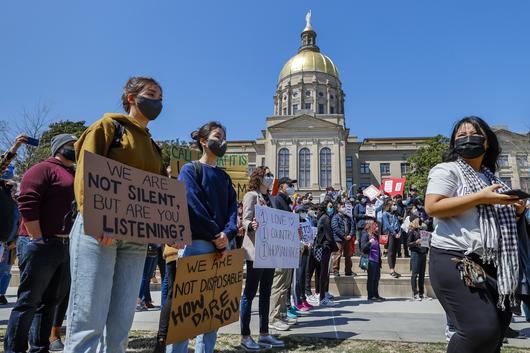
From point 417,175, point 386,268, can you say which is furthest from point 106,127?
point 417,175

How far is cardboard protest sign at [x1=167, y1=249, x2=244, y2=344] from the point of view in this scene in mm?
2959

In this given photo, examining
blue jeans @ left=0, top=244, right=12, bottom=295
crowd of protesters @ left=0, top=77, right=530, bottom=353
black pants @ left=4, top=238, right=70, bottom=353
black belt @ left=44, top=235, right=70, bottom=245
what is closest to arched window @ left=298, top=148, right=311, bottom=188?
blue jeans @ left=0, top=244, right=12, bottom=295

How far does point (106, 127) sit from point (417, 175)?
5902 centimetres

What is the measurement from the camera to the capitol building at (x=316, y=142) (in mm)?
64375

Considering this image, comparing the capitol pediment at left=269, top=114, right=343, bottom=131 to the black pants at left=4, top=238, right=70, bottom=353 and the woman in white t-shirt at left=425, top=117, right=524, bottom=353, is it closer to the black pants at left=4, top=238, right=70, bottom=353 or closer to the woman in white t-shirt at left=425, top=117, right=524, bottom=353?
the black pants at left=4, top=238, right=70, bottom=353

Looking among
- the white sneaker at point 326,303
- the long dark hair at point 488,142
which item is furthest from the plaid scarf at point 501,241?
the white sneaker at point 326,303

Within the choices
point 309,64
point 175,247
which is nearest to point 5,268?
point 175,247

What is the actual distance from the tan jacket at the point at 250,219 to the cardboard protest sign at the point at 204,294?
2.59 feet

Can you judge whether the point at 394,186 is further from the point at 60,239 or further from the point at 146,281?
the point at 60,239

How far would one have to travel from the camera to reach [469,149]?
9.14ft

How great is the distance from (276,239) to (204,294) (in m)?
1.87

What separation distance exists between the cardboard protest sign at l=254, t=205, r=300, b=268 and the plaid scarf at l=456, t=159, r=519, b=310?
8.22ft

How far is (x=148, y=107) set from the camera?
2803mm

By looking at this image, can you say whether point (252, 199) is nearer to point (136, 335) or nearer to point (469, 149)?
point (136, 335)
